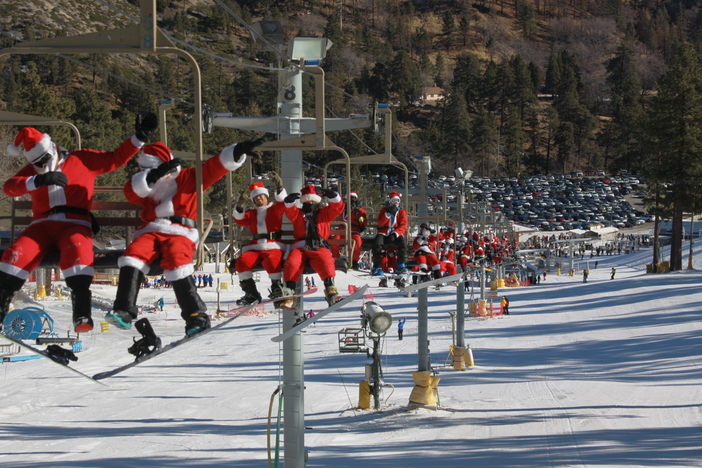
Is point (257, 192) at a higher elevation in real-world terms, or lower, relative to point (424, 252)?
higher

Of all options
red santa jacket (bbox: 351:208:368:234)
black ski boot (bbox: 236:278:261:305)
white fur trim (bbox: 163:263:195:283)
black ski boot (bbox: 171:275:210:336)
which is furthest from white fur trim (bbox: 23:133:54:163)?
red santa jacket (bbox: 351:208:368:234)

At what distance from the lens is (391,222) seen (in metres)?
→ 14.2

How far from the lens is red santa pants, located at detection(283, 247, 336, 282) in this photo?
9.30 meters

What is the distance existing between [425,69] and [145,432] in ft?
546

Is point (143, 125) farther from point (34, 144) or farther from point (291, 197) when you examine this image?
point (291, 197)

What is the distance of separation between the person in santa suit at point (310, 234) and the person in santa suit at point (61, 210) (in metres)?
2.43

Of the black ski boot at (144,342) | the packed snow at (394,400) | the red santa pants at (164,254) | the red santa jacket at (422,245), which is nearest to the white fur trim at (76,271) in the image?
the red santa pants at (164,254)

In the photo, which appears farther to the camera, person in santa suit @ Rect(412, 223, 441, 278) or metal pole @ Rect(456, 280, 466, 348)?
metal pole @ Rect(456, 280, 466, 348)

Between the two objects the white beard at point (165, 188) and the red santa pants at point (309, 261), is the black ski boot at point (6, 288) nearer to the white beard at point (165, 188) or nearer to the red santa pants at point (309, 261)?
the white beard at point (165, 188)

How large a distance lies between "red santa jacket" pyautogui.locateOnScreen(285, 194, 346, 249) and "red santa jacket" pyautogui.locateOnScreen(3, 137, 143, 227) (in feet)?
8.01

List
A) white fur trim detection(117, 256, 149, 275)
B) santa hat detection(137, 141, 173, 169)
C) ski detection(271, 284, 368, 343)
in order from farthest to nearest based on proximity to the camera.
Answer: ski detection(271, 284, 368, 343) → santa hat detection(137, 141, 173, 169) → white fur trim detection(117, 256, 149, 275)

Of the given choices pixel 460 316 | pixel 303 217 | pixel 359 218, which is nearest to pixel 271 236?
pixel 303 217

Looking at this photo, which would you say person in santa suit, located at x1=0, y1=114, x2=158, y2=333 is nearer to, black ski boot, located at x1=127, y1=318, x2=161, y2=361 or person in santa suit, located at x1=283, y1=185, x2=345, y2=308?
black ski boot, located at x1=127, y1=318, x2=161, y2=361

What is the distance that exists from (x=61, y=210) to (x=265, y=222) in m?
2.71
